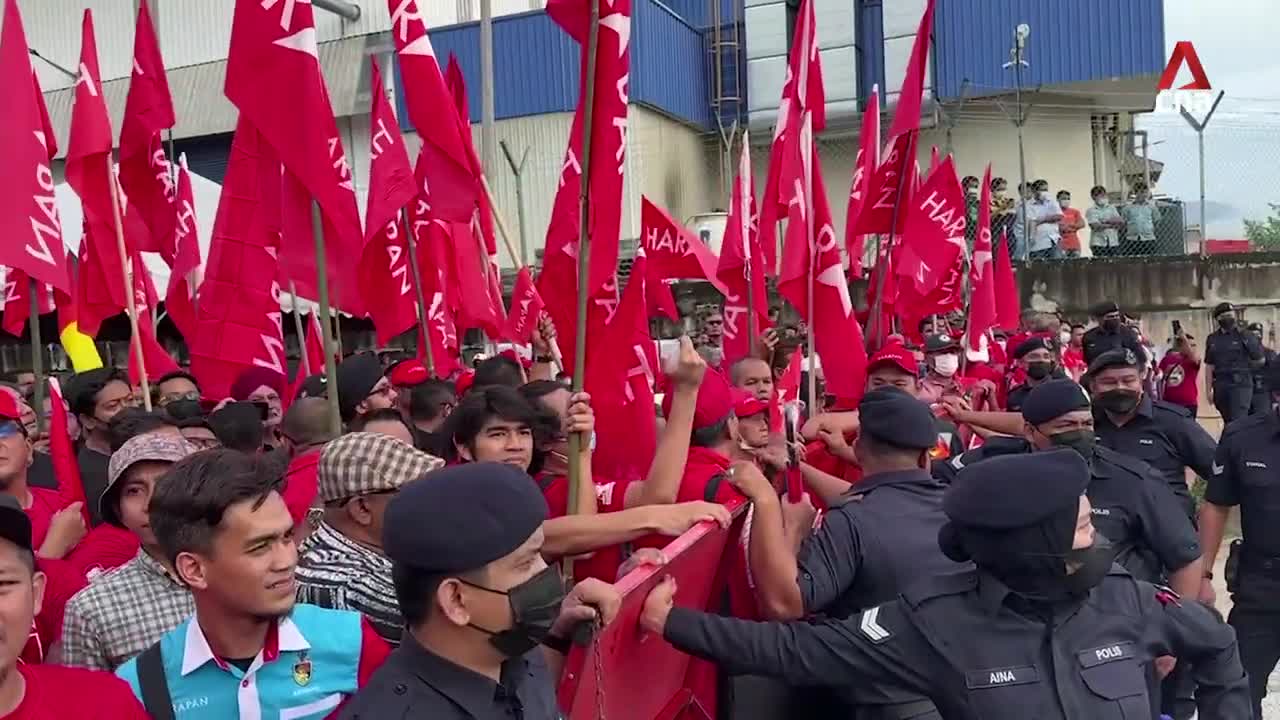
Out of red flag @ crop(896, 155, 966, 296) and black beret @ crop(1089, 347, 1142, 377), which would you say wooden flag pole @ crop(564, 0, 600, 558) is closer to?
black beret @ crop(1089, 347, 1142, 377)

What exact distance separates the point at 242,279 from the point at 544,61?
60.4 feet

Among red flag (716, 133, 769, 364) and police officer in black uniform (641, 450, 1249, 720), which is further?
red flag (716, 133, 769, 364)

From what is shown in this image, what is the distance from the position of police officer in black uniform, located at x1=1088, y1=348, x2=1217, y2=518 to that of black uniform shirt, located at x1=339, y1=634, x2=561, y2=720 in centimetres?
387

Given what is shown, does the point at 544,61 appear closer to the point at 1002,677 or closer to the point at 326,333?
the point at 326,333

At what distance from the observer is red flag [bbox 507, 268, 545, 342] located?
287 inches

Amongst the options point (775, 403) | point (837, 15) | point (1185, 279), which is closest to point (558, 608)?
point (775, 403)

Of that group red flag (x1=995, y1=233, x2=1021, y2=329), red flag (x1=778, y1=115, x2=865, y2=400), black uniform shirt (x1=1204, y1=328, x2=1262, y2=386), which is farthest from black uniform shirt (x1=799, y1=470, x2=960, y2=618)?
black uniform shirt (x1=1204, y1=328, x2=1262, y2=386)

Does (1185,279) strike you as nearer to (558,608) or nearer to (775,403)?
(775,403)

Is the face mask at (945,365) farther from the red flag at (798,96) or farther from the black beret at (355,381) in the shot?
the black beret at (355,381)

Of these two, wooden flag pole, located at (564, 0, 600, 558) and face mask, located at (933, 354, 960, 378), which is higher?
wooden flag pole, located at (564, 0, 600, 558)

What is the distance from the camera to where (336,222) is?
4.89 meters

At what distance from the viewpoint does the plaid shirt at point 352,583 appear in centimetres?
261

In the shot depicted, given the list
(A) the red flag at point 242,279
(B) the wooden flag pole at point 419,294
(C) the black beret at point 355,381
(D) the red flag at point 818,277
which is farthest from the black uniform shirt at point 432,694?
(B) the wooden flag pole at point 419,294

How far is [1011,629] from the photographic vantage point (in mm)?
2635
